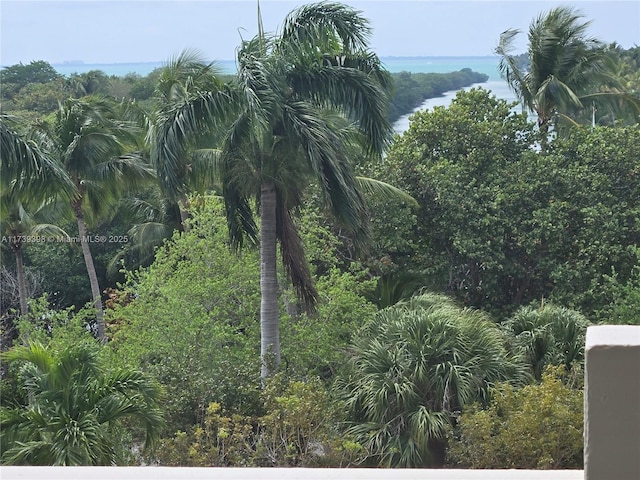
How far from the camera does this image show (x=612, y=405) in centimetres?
175

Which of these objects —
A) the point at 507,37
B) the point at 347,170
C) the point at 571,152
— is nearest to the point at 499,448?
the point at 347,170

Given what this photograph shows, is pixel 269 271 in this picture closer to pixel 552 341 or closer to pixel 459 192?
pixel 552 341

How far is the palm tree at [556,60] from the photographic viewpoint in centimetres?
2198

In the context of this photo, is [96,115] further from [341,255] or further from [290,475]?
[290,475]

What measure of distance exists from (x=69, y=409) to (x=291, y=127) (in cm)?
677

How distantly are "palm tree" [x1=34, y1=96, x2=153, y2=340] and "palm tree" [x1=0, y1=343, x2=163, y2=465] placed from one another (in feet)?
32.5

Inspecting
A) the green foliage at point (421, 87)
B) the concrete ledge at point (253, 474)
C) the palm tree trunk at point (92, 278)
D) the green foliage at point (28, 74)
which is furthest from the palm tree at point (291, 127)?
the green foliage at point (28, 74)

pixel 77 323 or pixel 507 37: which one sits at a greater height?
pixel 507 37

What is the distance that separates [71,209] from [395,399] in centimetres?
1104

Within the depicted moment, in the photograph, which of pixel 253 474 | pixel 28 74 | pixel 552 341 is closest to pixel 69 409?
pixel 253 474

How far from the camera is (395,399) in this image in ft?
37.0

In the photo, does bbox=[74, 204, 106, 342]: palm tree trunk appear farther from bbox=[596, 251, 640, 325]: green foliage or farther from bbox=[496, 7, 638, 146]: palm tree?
bbox=[496, 7, 638, 146]: palm tree

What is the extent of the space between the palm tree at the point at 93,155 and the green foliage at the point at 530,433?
33.2 ft

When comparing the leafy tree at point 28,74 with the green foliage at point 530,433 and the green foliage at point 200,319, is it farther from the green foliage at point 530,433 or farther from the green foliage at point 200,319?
the green foliage at point 530,433
